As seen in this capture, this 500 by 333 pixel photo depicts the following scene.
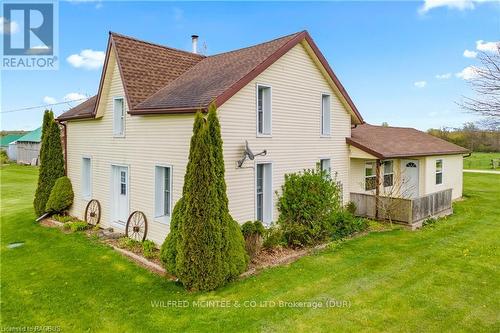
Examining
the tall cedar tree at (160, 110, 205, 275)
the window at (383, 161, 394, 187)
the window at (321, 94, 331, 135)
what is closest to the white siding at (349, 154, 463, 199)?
the window at (383, 161, 394, 187)

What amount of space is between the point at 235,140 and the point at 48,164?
10570mm

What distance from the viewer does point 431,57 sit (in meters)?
19.7

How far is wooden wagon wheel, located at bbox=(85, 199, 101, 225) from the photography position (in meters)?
14.3

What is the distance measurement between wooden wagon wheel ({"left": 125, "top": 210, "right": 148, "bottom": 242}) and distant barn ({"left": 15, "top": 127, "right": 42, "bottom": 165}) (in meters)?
37.7

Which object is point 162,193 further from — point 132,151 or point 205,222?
point 205,222

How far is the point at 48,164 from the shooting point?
52.7 ft

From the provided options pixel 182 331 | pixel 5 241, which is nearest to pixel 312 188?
pixel 182 331

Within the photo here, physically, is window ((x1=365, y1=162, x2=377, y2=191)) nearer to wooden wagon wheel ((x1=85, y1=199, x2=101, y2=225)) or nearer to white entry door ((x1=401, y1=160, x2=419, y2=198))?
white entry door ((x1=401, y1=160, x2=419, y2=198))

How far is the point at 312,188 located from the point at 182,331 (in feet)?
22.4

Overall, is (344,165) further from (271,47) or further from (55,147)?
(55,147)

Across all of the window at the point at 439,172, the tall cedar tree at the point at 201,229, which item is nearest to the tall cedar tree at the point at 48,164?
the tall cedar tree at the point at 201,229

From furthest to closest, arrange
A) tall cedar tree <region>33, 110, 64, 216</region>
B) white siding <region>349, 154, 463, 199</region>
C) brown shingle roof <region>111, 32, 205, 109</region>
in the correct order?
white siding <region>349, 154, 463, 199</region>
tall cedar tree <region>33, 110, 64, 216</region>
brown shingle roof <region>111, 32, 205, 109</region>

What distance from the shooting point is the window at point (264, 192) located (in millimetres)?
11727

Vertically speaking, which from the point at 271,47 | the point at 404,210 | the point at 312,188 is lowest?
the point at 404,210
